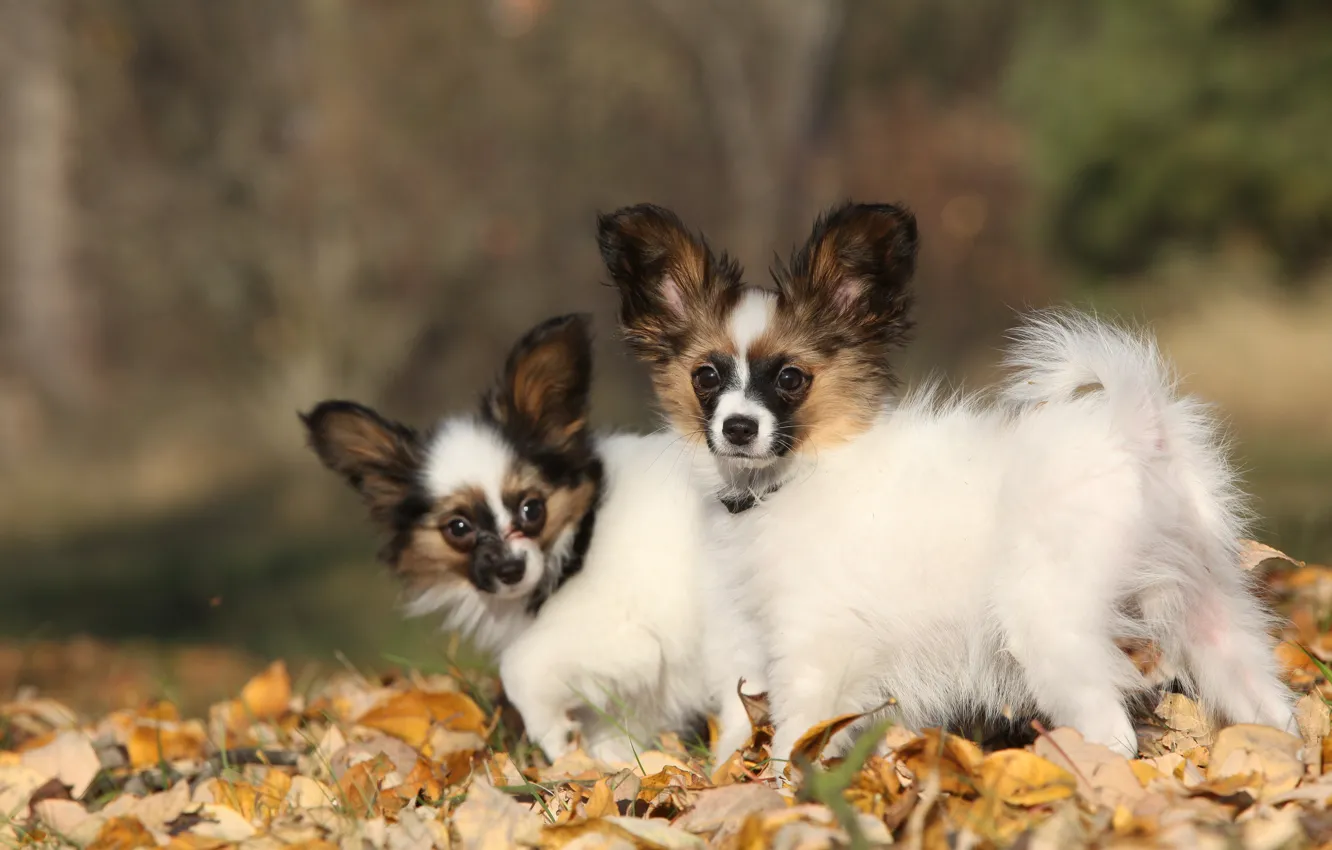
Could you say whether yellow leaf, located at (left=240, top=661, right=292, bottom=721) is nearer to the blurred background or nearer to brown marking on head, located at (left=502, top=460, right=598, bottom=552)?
brown marking on head, located at (left=502, top=460, right=598, bottom=552)

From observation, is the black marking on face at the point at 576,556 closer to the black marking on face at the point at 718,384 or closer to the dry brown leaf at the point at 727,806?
the black marking on face at the point at 718,384

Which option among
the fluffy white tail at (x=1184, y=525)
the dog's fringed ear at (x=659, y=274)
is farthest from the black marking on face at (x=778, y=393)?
the fluffy white tail at (x=1184, y=525)

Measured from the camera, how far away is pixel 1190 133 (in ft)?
26.6

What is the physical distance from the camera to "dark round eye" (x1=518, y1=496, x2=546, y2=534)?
3854 millimetres

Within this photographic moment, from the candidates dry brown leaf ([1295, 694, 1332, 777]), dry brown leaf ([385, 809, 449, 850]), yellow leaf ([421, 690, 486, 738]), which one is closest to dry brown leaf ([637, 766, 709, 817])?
dry brown leaf ([385, 809, 449, 850])

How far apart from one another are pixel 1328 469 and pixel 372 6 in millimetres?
9169

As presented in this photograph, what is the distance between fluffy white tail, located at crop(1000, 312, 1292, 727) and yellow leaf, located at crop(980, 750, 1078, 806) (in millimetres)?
510

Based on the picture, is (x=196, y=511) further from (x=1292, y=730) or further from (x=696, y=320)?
(x=1292, y=730)

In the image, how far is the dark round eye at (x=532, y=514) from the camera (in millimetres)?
3854

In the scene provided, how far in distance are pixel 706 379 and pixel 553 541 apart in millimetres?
910

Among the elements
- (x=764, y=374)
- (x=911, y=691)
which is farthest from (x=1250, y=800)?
(x=764, y=374)

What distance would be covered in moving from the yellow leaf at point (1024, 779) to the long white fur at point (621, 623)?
1.20 metres

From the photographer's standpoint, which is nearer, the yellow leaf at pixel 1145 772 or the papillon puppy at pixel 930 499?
the yellow leaf at pixel 1145 772

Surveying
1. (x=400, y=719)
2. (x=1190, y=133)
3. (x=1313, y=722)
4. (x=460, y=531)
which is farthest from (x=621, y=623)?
(x=1190, y=133)
